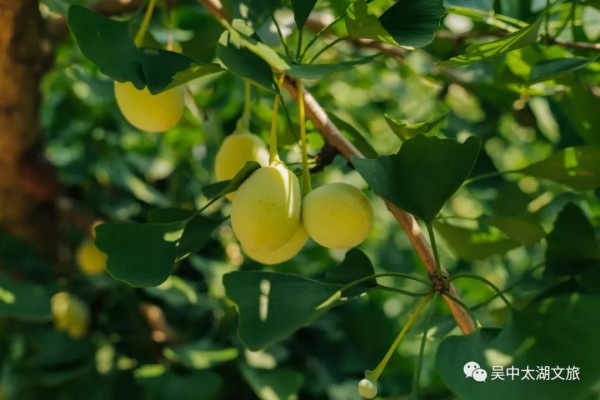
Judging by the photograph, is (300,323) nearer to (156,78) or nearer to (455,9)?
(156,78)

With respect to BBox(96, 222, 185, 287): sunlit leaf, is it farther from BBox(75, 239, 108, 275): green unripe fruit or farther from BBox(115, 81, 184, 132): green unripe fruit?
BBox(75, 239, 108, 275): green unripe fruit

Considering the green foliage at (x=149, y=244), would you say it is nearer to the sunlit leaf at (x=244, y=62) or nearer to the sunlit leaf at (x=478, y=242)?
the sunlit leaf at (x=244, y=62)

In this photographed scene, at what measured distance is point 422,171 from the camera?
1.95 feet

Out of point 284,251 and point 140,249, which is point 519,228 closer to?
point 284,251

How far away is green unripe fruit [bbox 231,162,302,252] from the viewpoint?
59 centimetres

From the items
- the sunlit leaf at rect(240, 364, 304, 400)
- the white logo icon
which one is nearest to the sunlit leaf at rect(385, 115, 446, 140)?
the white logo icon

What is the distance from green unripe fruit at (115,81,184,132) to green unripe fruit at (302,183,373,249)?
6.0 inches

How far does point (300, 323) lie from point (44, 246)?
2.63ft

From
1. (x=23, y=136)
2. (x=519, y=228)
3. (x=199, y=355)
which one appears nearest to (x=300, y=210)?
(x=519, y=228)

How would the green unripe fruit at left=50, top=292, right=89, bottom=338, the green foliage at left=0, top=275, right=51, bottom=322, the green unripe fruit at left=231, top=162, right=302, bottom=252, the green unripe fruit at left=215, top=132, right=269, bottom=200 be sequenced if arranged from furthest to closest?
1. the green unripe fruit at left=50, top=292, right=89, bottom=338
2. the green foliage at left=0, top=275, right=51, bottom=322
3. the green unripe fruit at left=215, top=132, right=269, bottom=200
4. the green unripe fruit at left=231, top=162, right=302, bottom=252

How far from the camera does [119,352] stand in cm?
114

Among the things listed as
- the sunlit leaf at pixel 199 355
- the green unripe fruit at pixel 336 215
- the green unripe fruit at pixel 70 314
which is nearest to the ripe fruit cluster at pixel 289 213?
the green unripe fruit at pixel 336 215

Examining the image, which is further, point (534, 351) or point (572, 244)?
point (572, 244)

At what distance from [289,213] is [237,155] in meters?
0.11
